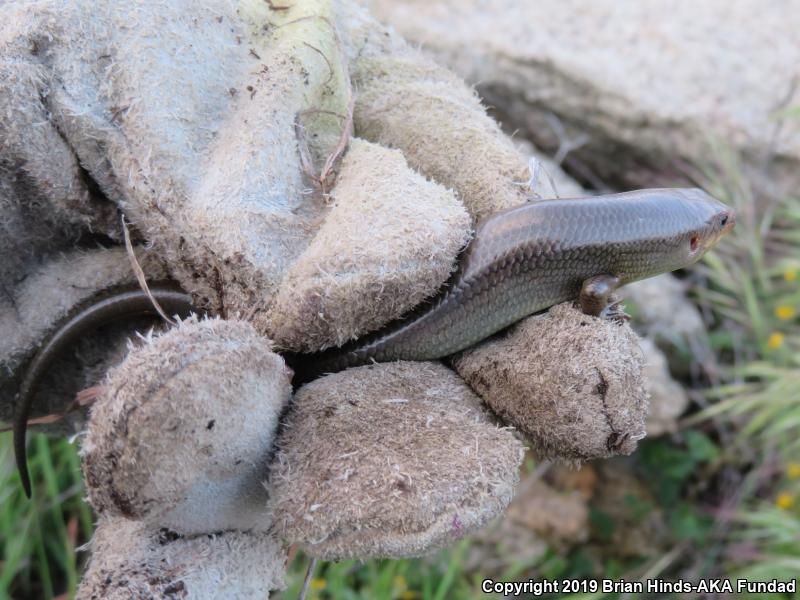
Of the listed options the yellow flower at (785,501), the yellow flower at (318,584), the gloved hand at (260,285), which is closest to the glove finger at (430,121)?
the gloved hand at (260,285)

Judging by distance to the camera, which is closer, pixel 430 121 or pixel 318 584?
pixel 430 121

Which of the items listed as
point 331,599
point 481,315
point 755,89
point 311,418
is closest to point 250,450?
point 311,418

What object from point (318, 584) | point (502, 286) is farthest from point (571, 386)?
point (318, 584)

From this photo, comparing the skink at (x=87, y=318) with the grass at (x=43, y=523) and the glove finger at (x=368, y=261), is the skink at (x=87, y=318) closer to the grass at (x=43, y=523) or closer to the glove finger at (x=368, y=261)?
the glove finger at (x=368, y=261)

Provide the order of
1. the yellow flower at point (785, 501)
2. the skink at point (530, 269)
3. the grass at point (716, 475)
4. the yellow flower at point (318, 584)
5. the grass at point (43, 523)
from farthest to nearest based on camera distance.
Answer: the yellow flower at point (785, 501) → the grass at point (716, 475) → the grass at point (43, 523) → the yellow flower at point (318, 584) → the skink at point (530, 269)

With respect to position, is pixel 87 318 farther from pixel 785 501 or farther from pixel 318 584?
pixel 785 501
